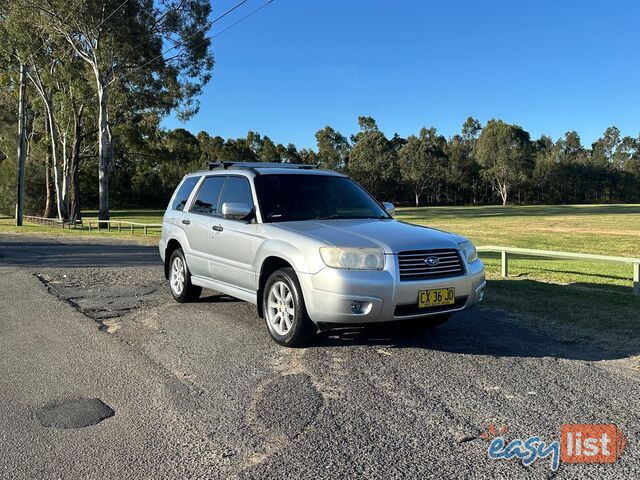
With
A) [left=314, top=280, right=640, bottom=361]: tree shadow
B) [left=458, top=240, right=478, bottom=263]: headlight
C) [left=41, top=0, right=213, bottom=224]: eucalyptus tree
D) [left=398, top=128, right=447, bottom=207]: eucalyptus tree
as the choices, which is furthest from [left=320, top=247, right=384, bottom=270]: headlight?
[left=398, top=128, right=447, bottom=207]: eucalyptus tree

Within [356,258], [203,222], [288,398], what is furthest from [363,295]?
[203,222]

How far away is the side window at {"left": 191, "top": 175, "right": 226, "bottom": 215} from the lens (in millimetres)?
7129

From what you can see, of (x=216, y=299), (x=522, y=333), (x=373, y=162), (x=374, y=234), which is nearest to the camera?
(x=374, y=234)

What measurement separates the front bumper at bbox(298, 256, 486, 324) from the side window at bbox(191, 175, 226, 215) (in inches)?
99.3

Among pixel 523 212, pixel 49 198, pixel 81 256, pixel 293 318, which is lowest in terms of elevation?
pixel 81 256

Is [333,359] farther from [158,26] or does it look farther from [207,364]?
[158,26]

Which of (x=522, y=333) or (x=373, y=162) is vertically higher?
(x=373, y=162)

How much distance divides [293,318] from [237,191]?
2045 millimetres

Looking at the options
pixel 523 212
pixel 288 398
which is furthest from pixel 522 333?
pixel 523 212

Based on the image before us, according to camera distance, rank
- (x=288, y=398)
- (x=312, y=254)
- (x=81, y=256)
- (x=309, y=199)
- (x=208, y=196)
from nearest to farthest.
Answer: (x=288, y=398), (x=312, y=254), (x=309, y=199), (x=208, y=196), (x=81, y=256)

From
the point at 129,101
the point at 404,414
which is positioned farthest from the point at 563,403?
the point at 129,101

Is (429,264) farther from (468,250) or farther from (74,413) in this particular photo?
(74,413)

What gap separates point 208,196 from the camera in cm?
734

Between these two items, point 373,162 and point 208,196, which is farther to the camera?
point 373,162
